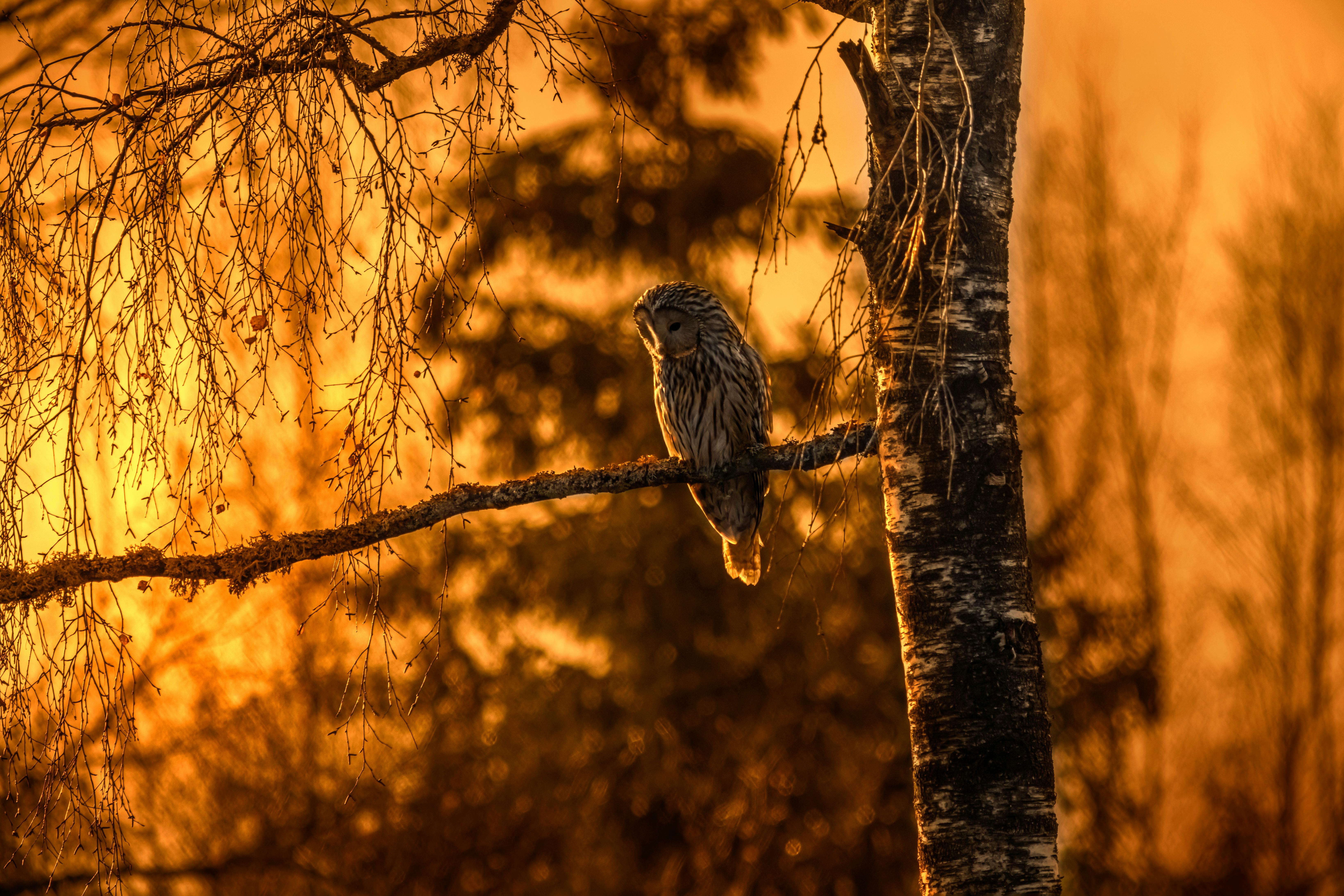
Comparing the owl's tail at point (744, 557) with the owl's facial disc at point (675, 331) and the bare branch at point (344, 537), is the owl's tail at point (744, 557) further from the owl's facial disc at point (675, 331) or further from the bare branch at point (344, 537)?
the bare branch at point (344, 537)

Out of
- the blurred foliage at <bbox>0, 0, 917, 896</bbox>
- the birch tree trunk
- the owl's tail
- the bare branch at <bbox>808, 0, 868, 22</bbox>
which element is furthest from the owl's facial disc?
the blurred foliage at <bbox>0, 0, 917, 896</bbox>

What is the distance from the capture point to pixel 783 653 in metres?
7.40

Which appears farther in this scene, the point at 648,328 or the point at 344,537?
the point at 648,328

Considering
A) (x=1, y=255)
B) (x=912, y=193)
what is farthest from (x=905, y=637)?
(x=1, y=255)

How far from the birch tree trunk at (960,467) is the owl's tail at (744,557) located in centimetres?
224

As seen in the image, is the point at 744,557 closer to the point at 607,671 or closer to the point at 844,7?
the point at 844,7

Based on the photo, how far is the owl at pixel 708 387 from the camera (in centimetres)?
421

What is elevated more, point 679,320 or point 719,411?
point 679,320

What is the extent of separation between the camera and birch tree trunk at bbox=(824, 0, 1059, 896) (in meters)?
2.06

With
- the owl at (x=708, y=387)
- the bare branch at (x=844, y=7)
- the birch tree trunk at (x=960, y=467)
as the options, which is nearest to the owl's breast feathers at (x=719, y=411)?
the owl at (x=708, y=387)

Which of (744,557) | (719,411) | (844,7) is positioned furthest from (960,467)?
(744,557)

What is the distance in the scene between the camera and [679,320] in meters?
4.22

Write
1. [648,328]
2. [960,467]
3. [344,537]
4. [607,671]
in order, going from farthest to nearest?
[607,671], [648,328], [344,537], [960,467]

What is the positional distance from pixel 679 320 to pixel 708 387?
0.83 ft
